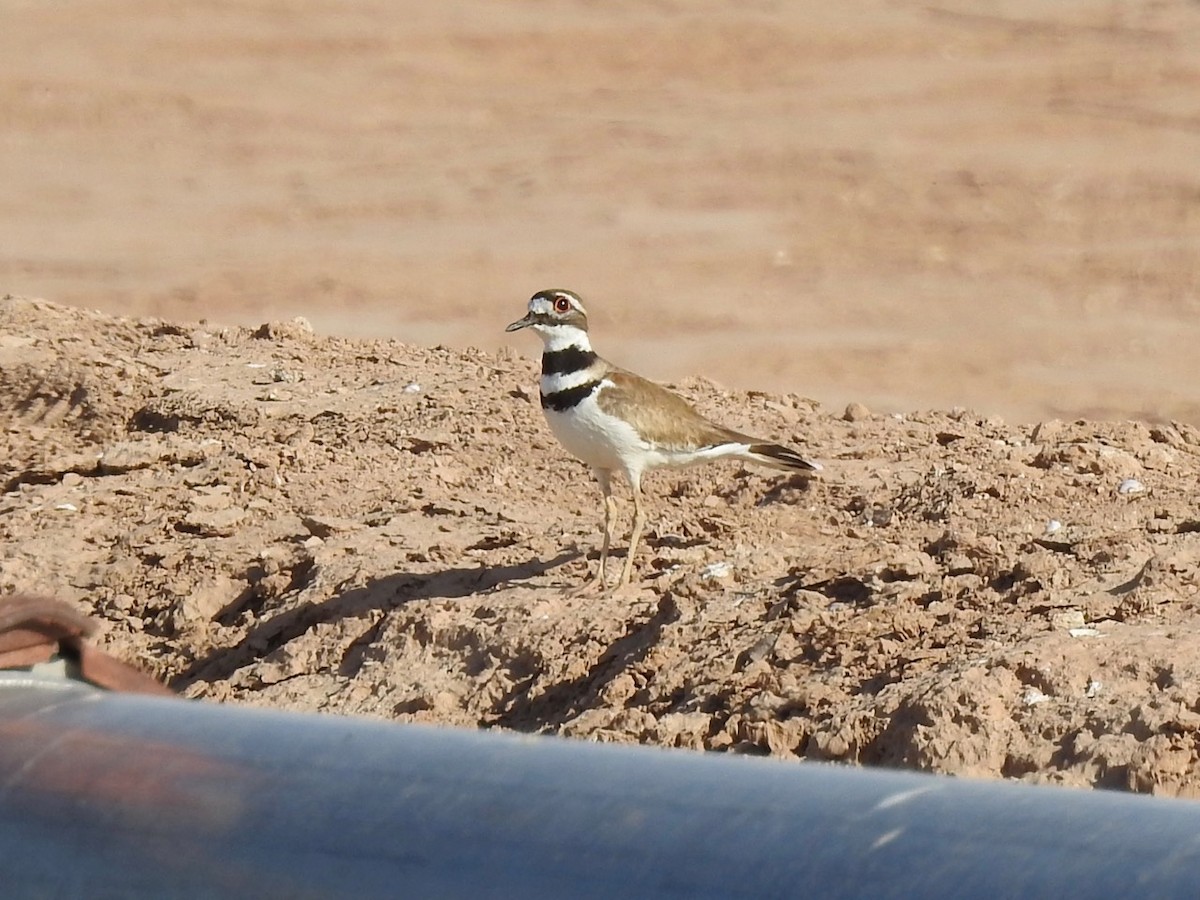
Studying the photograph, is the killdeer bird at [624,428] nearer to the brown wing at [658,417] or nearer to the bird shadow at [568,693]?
the brown wing at [658,417]

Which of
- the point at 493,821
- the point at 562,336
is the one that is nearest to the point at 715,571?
the point at 562,336

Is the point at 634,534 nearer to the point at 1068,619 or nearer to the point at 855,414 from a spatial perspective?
the point at 1068,619

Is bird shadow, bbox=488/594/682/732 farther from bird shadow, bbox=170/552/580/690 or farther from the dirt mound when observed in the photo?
bird shadow, bbox=170/552/580/690

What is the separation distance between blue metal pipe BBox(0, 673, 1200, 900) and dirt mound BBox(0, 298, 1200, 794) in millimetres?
2260

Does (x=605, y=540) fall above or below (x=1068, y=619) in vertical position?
above

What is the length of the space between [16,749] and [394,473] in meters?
4.94

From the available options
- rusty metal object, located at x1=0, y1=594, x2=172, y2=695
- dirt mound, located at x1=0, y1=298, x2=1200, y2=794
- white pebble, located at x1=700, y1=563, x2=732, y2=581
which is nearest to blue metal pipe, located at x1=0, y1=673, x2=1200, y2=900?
rusty metal object, located at x1=0, y1=594, x2=172, y2=695

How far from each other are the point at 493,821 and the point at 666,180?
14929 mm

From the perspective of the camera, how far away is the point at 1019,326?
13.0m

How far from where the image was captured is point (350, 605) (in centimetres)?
593

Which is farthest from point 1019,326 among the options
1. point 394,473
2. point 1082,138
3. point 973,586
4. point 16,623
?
point 16,623

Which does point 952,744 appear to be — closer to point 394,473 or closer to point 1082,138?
point 394,473

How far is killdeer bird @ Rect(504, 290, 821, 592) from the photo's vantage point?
19.9 feet

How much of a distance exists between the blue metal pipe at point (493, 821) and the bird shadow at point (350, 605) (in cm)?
368
